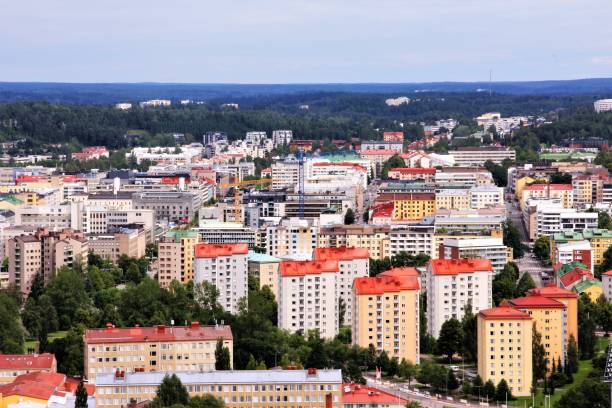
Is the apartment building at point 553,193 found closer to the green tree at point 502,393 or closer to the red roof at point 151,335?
the green tree at point 502,393

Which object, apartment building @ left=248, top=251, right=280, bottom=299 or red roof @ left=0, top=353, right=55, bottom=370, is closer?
red roof @ left=0, top=353, right=55, bottom=370

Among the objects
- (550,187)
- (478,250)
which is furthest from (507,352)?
(550,187)

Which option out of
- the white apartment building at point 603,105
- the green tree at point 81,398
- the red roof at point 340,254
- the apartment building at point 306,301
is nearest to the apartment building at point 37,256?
the red roof at point 340,254

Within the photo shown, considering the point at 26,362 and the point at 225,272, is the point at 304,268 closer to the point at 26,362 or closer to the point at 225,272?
the point at 225,272

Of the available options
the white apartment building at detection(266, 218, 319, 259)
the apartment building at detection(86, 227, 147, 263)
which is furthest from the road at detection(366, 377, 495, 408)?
the apartment building at detection(86, 227, 147, 263)

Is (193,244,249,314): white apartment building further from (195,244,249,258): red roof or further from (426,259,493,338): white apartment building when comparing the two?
(426,259,493,338): white apartment building

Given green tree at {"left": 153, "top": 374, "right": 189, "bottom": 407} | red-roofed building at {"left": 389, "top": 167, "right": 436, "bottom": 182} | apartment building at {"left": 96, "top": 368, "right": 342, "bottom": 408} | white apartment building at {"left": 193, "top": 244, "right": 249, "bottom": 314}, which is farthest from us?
red-roofed building at {"left": 389, "top": 167, "right": 436, "bottom": 182}
